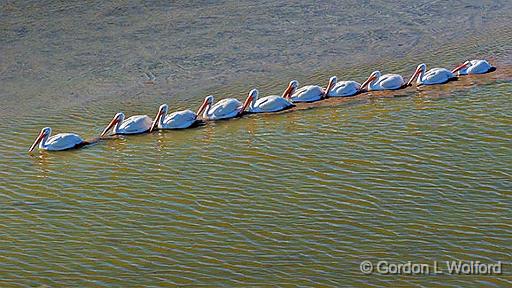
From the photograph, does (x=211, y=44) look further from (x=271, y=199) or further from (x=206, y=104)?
(x=271, y=199)

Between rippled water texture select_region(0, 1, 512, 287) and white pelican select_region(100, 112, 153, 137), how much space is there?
0.15m

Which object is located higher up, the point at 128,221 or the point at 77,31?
the point at 77,31

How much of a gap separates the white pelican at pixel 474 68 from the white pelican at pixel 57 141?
20.0 ft

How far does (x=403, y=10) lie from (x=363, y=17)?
3.25ft

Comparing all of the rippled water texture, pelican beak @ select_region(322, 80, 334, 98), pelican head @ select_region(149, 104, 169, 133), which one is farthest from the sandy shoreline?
pelican head @ select_region(149, 104, 169, 133)

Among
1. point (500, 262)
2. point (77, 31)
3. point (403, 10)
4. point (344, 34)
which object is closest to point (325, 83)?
point (344, 34)

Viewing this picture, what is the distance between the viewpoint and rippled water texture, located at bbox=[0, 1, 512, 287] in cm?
901

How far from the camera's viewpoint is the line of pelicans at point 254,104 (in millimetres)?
12664

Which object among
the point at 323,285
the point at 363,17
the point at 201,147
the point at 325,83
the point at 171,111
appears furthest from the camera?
the point at 363,17

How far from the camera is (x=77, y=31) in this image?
17.6m

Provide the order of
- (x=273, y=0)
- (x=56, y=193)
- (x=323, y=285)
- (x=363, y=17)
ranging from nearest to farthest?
(x=323, y=285)
(x=56, y=193)
(x=363, y=17)
(x=273, y=0)

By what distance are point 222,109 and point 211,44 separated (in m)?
3.66

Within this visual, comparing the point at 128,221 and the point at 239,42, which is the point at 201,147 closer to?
the point at 128,221

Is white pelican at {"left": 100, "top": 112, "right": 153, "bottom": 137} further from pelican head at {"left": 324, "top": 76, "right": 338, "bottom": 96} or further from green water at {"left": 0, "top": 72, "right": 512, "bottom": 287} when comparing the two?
pelican head at {"left": 324, "top": 76, "right": 338, "bottom": 96}
